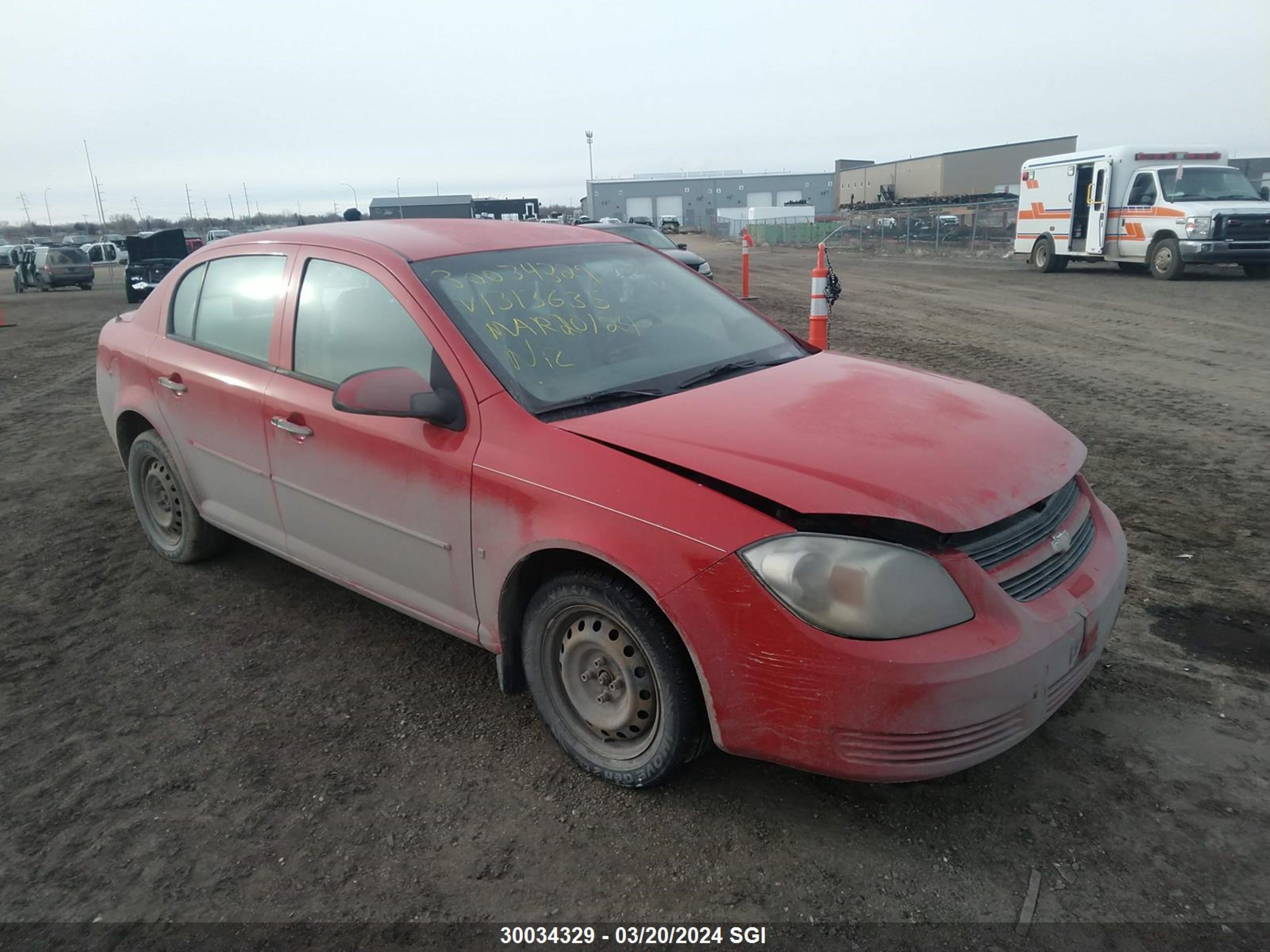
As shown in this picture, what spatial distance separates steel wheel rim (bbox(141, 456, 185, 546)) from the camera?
14.9 ft

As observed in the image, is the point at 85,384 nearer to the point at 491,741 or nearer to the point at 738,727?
the point at 491,741

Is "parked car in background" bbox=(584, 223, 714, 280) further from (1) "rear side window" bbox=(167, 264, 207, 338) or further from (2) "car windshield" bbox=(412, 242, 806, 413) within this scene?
(2) "car windshield" bbox=(412, 242, 806, 413)

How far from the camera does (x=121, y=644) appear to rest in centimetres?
388

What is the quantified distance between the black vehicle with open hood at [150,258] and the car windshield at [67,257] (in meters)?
6.39

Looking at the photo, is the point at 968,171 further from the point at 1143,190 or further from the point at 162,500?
the point at 162,500

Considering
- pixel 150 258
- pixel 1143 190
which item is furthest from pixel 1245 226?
pixel 150 258

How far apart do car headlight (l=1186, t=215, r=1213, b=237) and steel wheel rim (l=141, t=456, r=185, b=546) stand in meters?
18.5

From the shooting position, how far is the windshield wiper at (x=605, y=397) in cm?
288

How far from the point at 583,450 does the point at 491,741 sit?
45.5 inches

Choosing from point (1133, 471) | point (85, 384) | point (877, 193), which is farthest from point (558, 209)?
point (1133, 471)

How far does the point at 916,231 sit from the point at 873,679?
35.2 m

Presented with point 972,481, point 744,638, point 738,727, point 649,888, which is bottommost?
point 649,888

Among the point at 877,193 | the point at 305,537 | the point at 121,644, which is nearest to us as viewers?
the point at 305,537

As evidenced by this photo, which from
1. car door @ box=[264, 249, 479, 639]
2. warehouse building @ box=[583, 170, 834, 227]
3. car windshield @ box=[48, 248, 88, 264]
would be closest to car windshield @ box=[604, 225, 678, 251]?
car door @ box=[264, 249, 479, 639]
